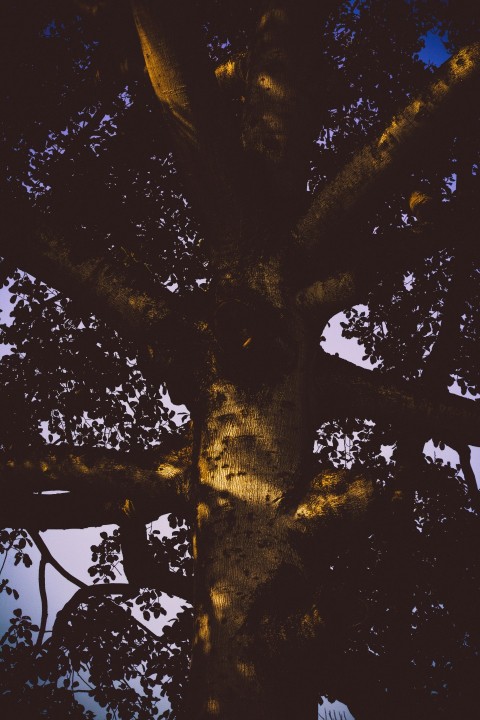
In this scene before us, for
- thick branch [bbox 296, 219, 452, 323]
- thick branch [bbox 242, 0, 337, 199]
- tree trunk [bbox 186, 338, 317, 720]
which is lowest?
tree trunk [bbox 186, 338, 317, 720]

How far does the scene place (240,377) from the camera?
269 cm

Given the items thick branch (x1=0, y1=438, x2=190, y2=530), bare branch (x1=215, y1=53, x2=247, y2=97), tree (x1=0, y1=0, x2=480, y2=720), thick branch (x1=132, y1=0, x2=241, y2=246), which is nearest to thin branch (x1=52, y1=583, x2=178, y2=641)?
tree (x1=0, y1=0, x2=480, y2=720)

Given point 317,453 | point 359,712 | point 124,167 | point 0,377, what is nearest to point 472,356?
point 317,453

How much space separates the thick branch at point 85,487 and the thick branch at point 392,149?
1689mm

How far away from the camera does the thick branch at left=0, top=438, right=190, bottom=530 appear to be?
8.91 ft

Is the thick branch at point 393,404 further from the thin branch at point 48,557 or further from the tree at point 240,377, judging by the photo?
the thin branch at point 48,557

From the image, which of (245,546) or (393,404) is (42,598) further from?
(393,404)

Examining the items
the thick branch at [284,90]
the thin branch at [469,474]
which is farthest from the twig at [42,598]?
the thin branch at [469,474]

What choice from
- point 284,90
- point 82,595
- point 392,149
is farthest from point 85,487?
point 284,90

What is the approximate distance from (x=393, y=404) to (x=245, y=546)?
1.44 metres

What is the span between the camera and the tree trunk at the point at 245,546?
1928 mm

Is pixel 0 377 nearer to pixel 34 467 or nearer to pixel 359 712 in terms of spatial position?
pixel 34 467

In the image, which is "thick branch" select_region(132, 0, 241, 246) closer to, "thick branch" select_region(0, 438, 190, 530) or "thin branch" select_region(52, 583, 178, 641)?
"thick branch" select_region(0, 438, 190, 530)

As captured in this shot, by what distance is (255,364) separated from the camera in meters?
2.66
